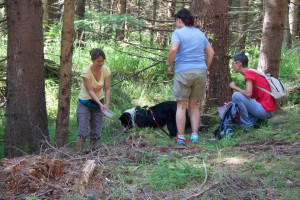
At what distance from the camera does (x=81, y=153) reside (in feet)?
17.2

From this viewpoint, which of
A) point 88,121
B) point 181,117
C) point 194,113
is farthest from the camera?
point 88,121

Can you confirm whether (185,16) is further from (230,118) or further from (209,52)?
(230,118)

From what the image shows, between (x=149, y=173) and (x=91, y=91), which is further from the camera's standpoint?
(x=91, y=91)

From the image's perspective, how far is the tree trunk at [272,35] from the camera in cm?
802

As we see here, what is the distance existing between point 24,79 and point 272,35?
4.65 m

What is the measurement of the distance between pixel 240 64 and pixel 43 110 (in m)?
3.24

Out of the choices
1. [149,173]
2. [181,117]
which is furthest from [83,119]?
[149,173]

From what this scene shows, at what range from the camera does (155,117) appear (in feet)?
24.7

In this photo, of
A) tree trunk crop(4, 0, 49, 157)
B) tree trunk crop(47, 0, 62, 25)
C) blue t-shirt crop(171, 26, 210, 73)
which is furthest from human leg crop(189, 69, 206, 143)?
tree trunk crop(47, 0, 62, 25)

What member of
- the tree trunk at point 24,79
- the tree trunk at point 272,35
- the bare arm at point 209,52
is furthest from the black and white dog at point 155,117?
the tree trunk at point 272,35

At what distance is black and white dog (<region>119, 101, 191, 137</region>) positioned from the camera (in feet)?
24.0

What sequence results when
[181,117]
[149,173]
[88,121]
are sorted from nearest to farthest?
[149,173]
[181,117]
[88,121]

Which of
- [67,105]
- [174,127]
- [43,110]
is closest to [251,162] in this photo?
[174,127]

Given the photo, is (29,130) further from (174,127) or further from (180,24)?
(180,24)
